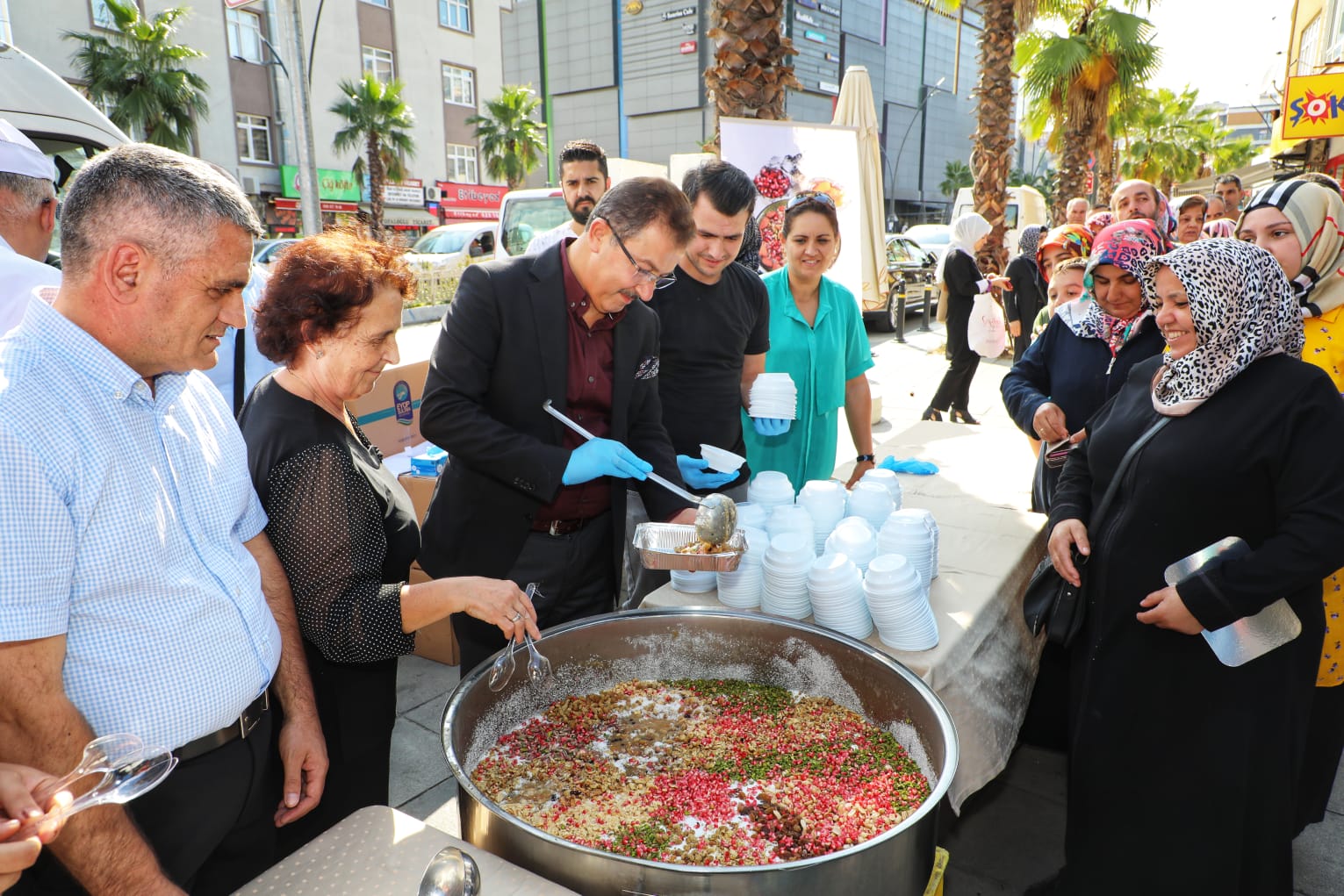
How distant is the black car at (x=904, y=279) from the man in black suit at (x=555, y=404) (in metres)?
10.1

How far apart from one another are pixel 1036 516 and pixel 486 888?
2250 mm

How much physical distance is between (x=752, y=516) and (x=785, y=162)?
11.4 feet

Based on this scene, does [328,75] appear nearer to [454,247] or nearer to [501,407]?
[454,247]

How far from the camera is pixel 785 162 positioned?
496cm

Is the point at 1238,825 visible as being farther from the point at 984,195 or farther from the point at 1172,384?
the point at 984,195

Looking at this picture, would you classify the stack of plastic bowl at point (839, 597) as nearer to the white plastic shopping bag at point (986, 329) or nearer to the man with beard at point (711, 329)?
the man with beard at point (711, 329)

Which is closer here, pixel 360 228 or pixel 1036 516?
pixel 360 228

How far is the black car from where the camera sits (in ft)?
38.9

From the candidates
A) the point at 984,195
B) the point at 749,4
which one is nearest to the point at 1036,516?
the point at 749,4

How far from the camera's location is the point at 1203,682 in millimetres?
1822

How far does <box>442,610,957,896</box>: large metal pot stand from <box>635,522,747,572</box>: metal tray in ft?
0.35

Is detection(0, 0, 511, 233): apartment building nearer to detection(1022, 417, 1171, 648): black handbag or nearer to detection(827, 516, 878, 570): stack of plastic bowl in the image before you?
detection(827, 516, 878, 570): stack of plastic bowl

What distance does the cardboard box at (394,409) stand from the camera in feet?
12.4

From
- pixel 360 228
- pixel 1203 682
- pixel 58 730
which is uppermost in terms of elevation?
pixel 360 228
